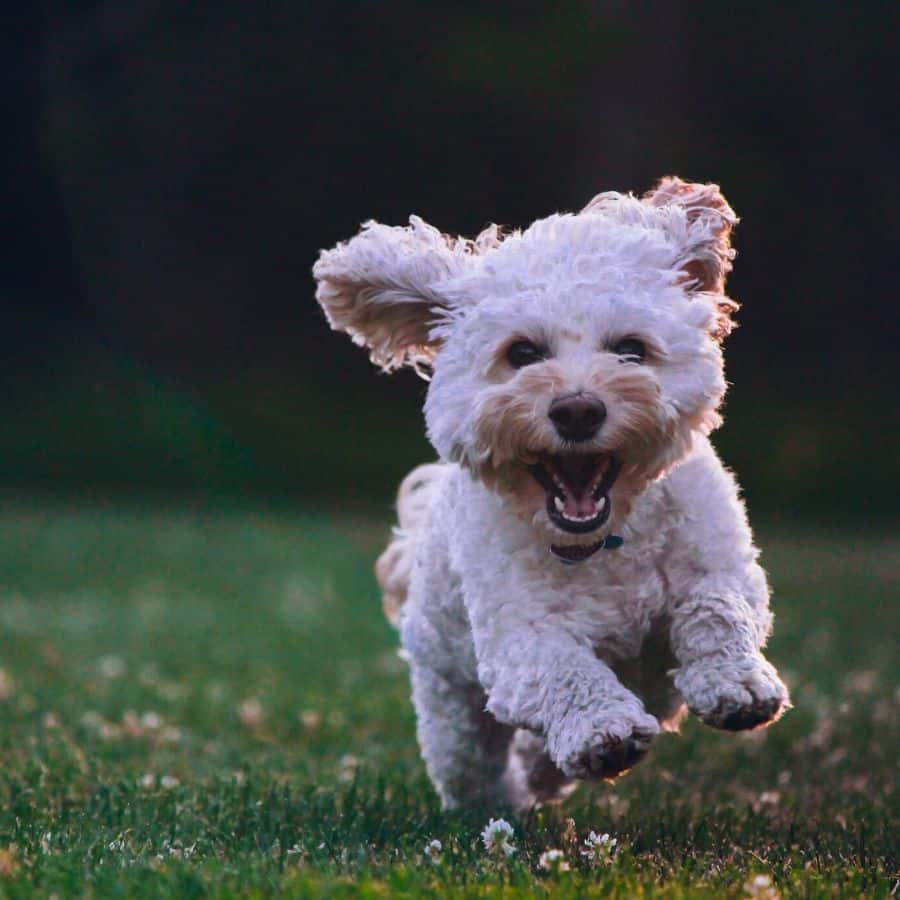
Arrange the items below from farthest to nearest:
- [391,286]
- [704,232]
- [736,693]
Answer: [391,286] → [704,232] → [736,693]

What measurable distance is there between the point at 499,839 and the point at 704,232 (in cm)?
176

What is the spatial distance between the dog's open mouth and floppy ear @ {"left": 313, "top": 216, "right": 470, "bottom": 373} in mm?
646

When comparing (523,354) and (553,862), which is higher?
(523,354)

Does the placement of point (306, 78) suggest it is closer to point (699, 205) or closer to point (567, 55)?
point (567, 55)

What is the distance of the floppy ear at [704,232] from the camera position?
4.50 meters

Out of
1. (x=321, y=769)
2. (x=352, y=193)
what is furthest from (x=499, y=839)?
(x=352, y=193)

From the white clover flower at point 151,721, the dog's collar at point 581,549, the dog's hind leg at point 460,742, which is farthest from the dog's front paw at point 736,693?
the white clover flower at point 151,721

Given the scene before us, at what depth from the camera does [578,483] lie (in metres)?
4.14

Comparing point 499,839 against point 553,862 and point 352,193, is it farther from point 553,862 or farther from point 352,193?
point 352,193

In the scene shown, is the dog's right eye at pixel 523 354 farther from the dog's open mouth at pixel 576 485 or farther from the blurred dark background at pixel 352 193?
the blurred dark background at pixel 352 193

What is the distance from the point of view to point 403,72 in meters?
23.4

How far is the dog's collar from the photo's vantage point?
422 cm

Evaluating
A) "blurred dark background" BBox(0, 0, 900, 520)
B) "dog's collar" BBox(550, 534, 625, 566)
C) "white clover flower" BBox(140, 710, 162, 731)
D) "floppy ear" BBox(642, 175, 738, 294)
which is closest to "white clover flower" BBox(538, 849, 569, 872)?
"dog's collar" BBox(550, 534, 625, 566)

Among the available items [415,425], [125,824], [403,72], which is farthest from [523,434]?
[403,72]
